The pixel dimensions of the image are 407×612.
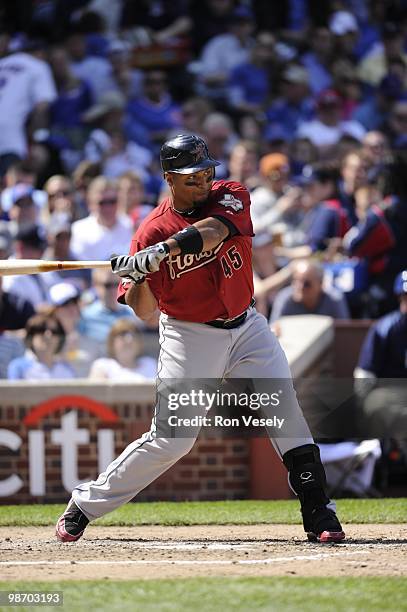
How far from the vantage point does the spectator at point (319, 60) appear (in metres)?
16.5

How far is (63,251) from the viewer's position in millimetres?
10930

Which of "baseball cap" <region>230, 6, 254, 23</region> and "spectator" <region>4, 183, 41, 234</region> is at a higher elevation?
"baseball cap" <region>230, 6, 254, 23</region>

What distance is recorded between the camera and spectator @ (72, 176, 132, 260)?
37.0ft

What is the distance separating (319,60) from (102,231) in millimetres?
6414

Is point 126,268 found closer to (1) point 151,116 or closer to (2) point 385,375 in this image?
(2) point 385,375

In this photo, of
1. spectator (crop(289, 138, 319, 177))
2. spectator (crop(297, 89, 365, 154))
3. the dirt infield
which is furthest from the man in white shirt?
the dirt infield

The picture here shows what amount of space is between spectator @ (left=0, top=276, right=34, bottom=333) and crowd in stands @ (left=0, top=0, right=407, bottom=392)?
1cm

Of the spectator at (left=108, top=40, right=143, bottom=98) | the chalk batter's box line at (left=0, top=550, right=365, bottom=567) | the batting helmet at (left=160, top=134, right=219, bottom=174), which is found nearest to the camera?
the chalk batter's box line at (left=0, top=550, right=365, bottom=567)

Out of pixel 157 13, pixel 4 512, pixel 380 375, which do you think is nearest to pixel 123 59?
pixel 157 13

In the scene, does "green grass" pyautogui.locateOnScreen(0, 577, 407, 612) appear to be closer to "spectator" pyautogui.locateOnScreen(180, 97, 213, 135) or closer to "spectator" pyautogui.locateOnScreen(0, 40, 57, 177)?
"spectator" pyautogui.locateOnScreen(0, 40, 57, 177)

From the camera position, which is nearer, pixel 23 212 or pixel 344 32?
pixel 23 212

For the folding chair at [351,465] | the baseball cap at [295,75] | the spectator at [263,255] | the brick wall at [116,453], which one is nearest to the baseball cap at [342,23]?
the baseball cap at [295,75]

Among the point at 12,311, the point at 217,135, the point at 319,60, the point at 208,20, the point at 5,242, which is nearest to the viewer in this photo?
the point at 12,311

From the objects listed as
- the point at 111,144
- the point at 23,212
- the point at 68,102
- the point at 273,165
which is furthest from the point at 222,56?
the point at 23,212
